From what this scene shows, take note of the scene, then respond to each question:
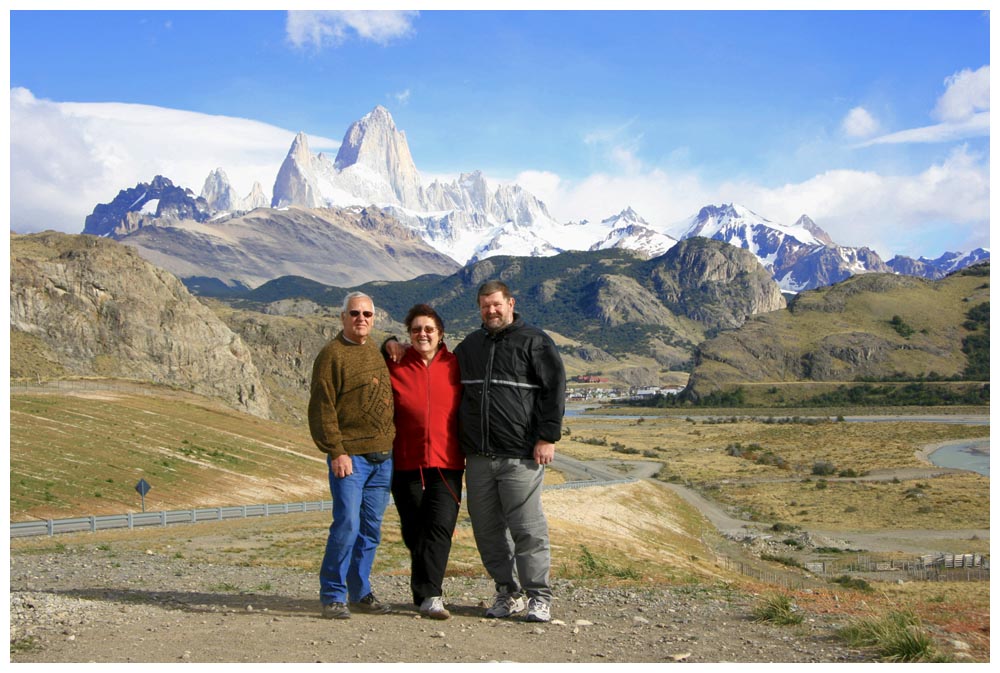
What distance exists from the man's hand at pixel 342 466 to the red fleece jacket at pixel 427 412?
62 centimetres

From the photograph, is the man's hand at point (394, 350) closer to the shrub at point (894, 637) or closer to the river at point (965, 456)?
the shrub at point (894, 637)

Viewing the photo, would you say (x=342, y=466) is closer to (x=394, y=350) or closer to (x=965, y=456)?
(x=394, y=350)

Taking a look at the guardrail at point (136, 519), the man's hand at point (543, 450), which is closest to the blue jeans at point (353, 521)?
the man's hand at point (543, 450)

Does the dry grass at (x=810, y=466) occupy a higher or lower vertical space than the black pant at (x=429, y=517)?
lower

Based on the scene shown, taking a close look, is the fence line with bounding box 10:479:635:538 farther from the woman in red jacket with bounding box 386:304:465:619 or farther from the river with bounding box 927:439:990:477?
the river with bounding box 927:439:990:477

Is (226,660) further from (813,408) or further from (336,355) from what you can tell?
(813,408)

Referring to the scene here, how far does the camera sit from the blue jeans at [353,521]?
9727mm

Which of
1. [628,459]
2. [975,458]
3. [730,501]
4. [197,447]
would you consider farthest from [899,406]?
[197,447]

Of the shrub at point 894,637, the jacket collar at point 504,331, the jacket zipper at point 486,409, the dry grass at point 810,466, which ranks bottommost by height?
the dry grass at point 810,466

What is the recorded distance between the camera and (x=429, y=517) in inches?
392

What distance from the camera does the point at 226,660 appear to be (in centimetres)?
786

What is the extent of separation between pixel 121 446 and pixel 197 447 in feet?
17.0

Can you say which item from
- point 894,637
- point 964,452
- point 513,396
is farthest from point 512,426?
point 964,452

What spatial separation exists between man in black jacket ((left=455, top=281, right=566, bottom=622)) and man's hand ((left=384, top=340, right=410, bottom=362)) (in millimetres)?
666
